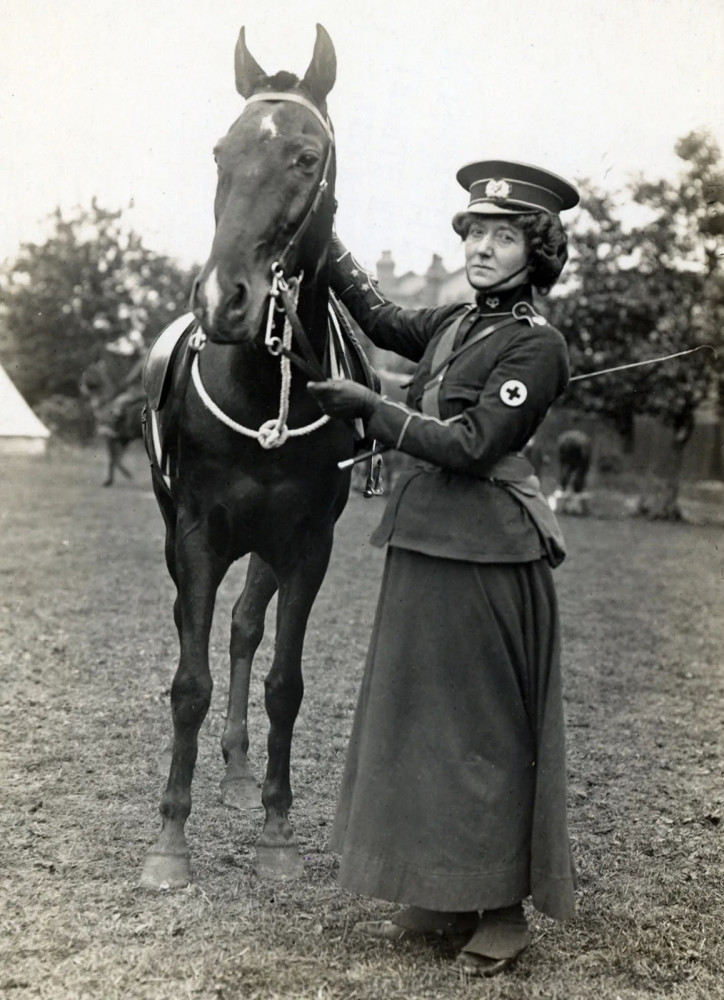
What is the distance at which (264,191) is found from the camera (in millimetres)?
3182

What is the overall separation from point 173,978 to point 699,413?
823 inches

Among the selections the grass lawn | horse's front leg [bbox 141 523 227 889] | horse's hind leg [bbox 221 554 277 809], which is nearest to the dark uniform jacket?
horse's front leg [bbox 141 523 227 889]

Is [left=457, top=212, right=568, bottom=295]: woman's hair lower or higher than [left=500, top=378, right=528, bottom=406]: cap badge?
higher

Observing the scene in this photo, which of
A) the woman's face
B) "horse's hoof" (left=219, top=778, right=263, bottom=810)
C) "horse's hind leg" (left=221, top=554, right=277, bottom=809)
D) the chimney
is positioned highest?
the chimney

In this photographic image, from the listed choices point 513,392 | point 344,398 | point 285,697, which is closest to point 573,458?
point 285,697

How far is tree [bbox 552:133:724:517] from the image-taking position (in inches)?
727

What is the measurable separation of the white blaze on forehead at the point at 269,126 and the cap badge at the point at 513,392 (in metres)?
1.06

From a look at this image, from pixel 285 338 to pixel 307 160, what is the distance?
58cm

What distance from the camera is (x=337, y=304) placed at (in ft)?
13.0

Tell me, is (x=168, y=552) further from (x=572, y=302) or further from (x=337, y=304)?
(x=572, y=302)

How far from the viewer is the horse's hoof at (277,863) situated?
3.88m

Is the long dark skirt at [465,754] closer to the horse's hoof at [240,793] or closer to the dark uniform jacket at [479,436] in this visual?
the dark uniform jacket at [479,436]

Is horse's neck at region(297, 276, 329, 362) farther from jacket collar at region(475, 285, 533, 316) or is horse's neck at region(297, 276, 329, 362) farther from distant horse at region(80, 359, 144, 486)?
distant horse at region(80, 359, 144, 486)

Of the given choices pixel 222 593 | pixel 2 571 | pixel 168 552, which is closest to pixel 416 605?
pixel 168 552
